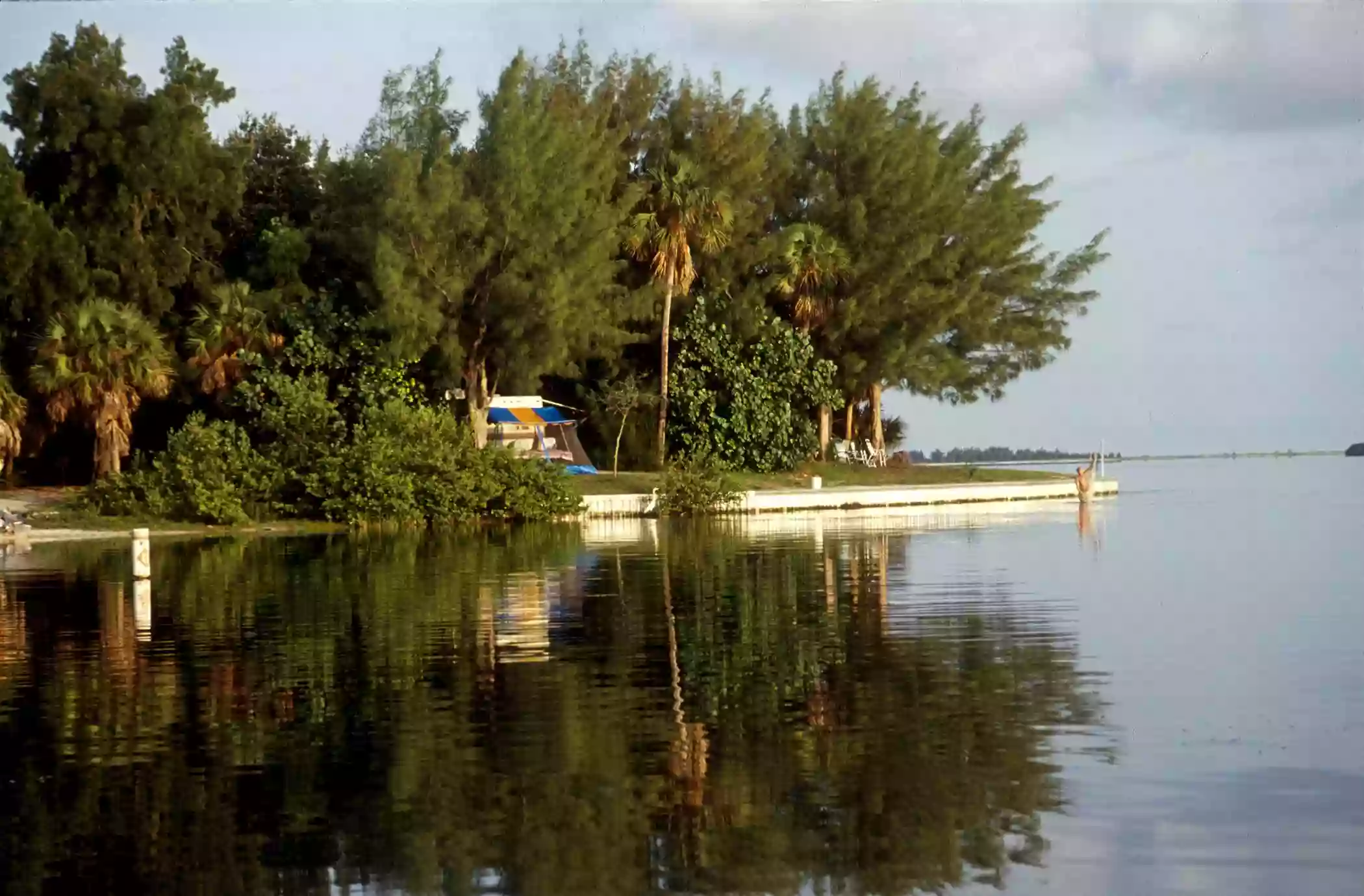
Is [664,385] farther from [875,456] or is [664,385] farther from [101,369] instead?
[101,369]

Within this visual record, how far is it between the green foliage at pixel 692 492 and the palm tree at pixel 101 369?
1353cm

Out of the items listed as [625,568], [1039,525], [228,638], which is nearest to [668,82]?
[1039,525]

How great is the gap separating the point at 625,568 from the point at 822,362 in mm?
33451

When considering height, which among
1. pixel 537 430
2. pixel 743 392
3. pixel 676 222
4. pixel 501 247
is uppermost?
pixel 676 222

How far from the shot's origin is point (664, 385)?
57812 mm

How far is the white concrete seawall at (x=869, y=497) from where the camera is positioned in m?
49.0

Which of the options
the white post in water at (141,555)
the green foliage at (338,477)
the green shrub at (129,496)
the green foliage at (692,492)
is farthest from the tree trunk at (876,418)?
the white post in water at (141,555)

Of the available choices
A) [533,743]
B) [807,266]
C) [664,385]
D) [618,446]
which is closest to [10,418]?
[618,446]

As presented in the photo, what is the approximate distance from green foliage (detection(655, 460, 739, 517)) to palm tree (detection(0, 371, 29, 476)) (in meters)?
16.6

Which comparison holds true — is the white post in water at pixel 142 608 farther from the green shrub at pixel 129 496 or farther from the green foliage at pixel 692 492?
the green foliage at pixel 692 492

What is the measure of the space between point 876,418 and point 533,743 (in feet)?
185

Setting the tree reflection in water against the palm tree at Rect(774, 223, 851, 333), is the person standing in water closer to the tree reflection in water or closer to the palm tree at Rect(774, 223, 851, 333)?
the palm tree at Rect(774, 223, 851, 333)

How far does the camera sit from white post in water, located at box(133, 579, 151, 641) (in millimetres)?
18359

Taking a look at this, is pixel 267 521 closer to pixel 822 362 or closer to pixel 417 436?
pixel 417 436
